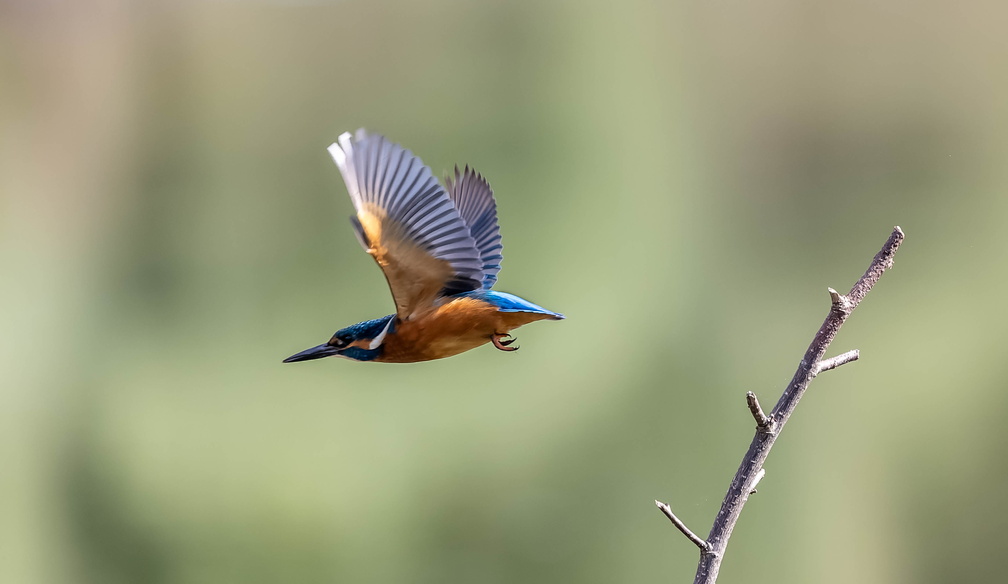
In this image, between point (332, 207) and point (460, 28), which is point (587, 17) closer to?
point (460, 28)

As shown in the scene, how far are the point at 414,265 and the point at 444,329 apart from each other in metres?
0.04

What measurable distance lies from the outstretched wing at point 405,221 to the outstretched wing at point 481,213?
0.34 ft

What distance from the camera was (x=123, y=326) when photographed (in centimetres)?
188

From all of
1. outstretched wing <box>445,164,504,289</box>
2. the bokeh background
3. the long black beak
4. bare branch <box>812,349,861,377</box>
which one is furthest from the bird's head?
the bokeh background

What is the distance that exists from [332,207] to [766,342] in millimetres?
956

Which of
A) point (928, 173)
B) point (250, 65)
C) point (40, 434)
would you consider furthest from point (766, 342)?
point (40, 434)

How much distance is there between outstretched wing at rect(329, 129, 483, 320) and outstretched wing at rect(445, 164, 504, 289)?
0.10 meters

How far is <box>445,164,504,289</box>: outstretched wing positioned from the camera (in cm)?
61

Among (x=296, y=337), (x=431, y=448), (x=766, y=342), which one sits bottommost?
(x=431, y=448)

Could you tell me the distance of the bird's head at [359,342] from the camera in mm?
501

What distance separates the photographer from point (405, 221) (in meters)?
0.47

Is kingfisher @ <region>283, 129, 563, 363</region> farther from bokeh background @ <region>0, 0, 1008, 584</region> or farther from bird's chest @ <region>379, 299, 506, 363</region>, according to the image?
bokeh background @ <region>0, 0, 1008, 584</region>

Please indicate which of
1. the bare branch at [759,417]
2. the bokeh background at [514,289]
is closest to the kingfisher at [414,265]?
the bare branch at [759,417]

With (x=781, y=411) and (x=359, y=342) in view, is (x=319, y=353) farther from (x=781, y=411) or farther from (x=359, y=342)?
(x=781, y=411)
